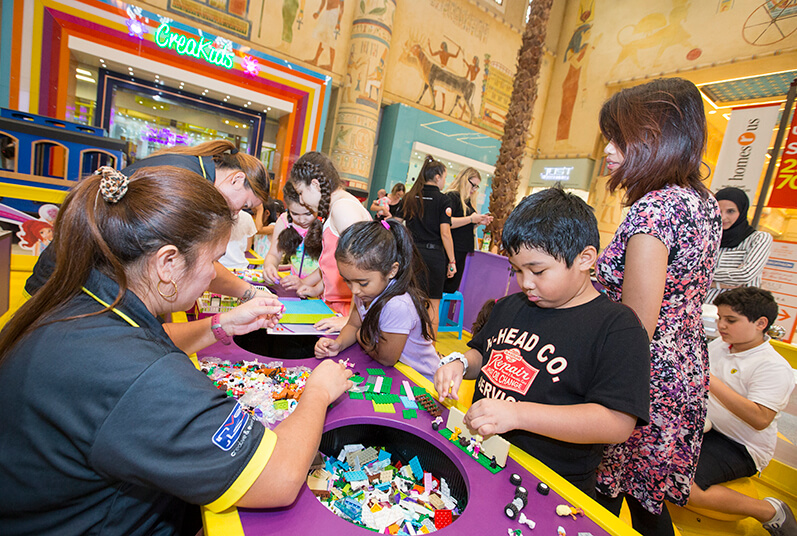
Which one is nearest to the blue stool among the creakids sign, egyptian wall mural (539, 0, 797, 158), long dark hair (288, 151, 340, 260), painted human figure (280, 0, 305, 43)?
long dark hair (288, 151, 340, 260)

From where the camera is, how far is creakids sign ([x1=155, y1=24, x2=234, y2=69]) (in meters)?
5.24

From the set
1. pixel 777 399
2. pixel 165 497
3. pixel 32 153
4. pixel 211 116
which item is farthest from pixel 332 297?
pixel 211 116

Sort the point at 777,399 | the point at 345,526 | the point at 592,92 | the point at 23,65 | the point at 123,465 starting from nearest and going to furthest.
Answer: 1. the point at 123,465
2. the point at 345,526
3. the point at 777,399
4. the point at 23,65
5. the point at 592,92

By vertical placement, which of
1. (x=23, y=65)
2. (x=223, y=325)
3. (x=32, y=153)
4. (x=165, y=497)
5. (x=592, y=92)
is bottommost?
(x=165, y=497)

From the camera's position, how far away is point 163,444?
64cm

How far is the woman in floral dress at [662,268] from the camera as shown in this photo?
118 centimetres

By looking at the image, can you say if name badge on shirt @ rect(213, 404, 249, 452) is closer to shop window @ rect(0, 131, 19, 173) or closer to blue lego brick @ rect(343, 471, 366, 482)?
blue lego brick @ rect(343, 471, 366, 482)

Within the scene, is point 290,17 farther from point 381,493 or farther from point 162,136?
point 381,493

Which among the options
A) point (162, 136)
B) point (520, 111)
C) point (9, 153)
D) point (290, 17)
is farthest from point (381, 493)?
point (290, 17)

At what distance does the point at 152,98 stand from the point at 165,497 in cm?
639

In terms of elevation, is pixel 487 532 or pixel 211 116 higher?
pixel 211 116

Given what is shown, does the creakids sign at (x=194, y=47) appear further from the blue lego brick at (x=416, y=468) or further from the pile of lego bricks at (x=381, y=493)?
the blue lego brick at (x=416, y=468)

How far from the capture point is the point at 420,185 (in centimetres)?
412

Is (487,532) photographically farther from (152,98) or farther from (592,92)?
(592,92)
